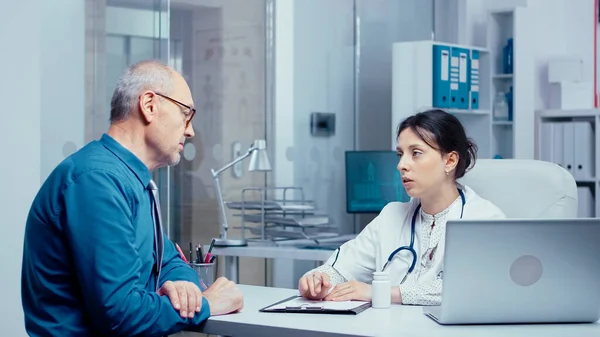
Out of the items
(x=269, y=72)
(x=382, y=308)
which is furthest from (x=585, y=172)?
(x=382, y=308)

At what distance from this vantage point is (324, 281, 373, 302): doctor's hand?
2.32 meters

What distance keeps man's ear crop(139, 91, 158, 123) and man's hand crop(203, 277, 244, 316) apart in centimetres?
46

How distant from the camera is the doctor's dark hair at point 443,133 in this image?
8.57ft

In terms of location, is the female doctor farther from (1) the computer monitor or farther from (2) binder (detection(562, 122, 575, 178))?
(2) binder (detection(562, 122, 575, 178))

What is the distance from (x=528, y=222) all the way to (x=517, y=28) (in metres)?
4.36

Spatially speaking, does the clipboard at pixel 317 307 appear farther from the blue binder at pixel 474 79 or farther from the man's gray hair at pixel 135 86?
the blue binder at pixel 474 79

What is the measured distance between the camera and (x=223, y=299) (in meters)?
2.13

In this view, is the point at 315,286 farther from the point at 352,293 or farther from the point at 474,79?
the point at 474,79

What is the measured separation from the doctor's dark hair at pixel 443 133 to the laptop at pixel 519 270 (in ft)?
2.43

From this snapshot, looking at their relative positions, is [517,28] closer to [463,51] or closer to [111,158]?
[463,51]

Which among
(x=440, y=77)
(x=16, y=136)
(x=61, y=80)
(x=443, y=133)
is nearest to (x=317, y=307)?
(x=443, y=133)

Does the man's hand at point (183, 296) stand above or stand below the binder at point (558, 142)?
below

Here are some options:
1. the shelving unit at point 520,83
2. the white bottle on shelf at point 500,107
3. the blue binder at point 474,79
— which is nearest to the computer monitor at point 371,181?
the blue binder at point 474,79

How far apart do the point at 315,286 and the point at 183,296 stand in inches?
16.2
